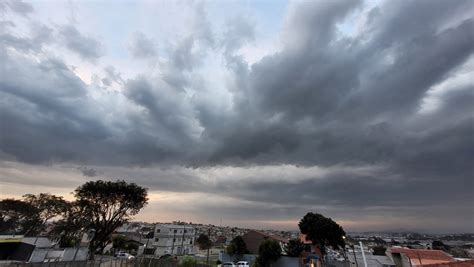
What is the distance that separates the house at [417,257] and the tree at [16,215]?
6936cm

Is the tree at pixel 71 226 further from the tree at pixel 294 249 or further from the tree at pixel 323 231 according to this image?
the tree at pixel 323 231

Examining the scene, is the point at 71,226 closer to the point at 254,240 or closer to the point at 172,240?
the point at 172,240

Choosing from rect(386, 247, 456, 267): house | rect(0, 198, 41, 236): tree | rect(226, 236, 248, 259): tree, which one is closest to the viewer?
rect(386, 247, 456, 267): house

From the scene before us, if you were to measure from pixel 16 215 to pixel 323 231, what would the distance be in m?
62.9

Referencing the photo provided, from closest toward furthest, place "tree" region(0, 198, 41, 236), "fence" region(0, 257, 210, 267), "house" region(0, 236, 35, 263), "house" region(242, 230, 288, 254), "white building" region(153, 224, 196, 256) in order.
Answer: "fence" region(0, 257, 210, 267), "house" region(0, 236, 35, 263), "tree" region(0, 198, 41, 236), "house" region(242, 230, 288, 254), "white building" region(153, 224, 196, 256)

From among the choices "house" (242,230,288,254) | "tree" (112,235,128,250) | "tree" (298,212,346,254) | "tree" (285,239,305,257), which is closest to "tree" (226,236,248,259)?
"house" (242,230,288,254)

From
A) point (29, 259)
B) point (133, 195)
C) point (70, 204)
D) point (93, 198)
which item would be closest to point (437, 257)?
point (133, 195)

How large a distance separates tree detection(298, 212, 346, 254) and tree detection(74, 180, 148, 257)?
3582 cm

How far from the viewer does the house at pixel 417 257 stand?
36.4m

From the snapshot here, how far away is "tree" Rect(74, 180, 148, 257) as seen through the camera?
39.1 m

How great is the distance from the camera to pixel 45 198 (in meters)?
48.5

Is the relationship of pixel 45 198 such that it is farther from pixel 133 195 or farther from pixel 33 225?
pixel 133 195

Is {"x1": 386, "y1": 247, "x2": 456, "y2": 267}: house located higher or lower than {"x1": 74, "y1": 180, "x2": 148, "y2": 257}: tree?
lower

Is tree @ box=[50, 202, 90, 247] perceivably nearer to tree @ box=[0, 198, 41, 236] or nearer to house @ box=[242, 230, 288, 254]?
tree @ box=[0, 198, 41, 236]
